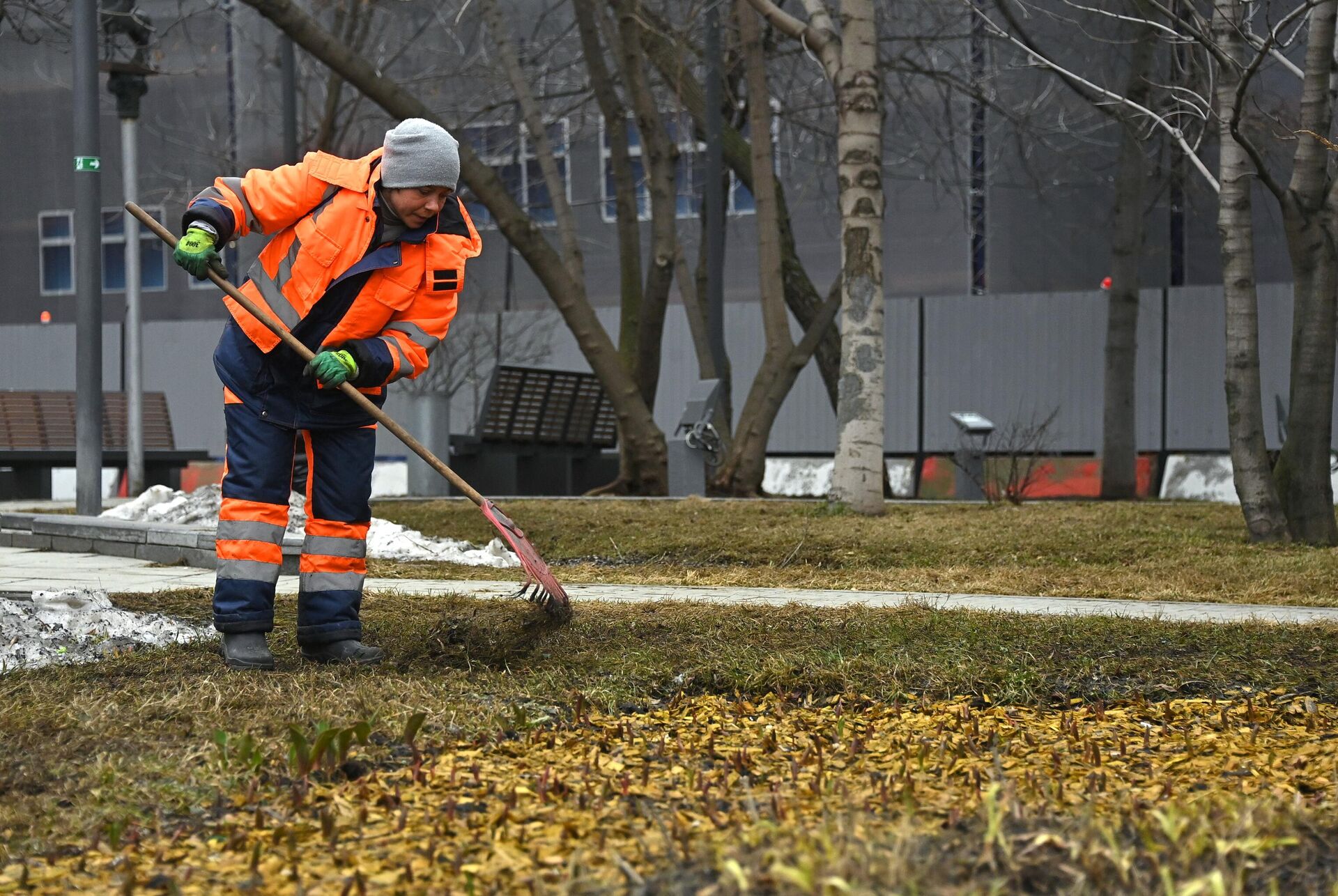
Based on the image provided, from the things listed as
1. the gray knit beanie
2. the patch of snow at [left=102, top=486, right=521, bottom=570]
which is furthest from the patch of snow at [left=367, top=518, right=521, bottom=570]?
the gray knit beanie

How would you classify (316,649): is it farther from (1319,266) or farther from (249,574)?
(1319,266)

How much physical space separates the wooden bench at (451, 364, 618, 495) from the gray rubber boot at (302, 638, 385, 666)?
36.2ft

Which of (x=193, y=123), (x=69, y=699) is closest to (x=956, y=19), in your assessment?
(x=69, y=699)

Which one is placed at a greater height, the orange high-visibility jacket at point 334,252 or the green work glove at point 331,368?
the orange high-visibility jacket at point 334,252

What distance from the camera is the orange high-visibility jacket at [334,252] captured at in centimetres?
502

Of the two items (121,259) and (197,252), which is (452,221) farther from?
(121,259)

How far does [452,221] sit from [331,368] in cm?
75

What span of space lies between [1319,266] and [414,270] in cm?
644

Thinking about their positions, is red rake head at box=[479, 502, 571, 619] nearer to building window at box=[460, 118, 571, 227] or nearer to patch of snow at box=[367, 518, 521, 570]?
patch of snow at box=[367, 518, 521, 570]

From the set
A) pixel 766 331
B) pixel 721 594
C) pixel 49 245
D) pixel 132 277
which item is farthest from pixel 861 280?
pixel 49 245

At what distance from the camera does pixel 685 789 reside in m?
3.33

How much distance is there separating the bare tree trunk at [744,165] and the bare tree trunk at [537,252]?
1995 mm

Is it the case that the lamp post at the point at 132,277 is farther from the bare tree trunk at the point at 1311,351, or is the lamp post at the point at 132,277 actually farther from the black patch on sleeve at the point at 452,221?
the black patch on sleeve at the point at 452,221

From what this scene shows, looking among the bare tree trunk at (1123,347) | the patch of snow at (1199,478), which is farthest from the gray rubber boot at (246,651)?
the patch of snow at (1199,478)
